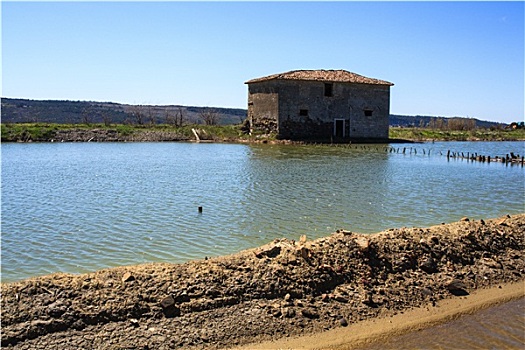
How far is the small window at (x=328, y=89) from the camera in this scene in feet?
136

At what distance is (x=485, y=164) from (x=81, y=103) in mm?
92799

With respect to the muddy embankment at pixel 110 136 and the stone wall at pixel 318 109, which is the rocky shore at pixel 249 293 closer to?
the stone wall at pixel 318 109

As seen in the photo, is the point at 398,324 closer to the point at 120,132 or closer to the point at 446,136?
the point at 120,132

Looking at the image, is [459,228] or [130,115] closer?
[459,228]

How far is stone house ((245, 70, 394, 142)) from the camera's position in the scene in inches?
1569

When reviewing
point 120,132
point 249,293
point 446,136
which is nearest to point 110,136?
point 120,132

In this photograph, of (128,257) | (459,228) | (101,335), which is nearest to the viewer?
(101,335)

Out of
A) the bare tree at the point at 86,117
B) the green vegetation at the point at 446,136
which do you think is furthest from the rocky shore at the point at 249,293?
the bare tree at the point at 86,117


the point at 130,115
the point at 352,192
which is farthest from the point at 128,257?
the point at 130,115

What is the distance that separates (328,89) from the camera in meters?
41.5

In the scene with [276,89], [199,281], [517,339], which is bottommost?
[517,339]

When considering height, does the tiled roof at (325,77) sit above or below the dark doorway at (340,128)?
above

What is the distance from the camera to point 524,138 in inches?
2281

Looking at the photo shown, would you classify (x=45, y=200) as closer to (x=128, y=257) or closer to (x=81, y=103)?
(x=128, y=257)
